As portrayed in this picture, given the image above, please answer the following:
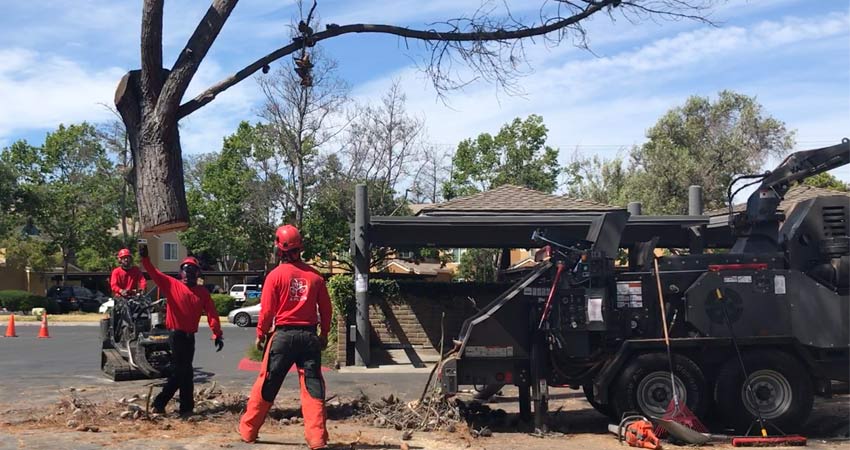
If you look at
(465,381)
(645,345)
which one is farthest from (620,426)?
(465,381)

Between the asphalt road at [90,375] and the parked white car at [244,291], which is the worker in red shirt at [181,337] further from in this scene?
the parked white car at [244,291]

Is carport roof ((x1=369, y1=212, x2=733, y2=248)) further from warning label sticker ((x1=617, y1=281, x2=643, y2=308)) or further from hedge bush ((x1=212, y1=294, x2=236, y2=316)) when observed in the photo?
hedge bush ((x1=212, y1=294, x2=236, y2=316))

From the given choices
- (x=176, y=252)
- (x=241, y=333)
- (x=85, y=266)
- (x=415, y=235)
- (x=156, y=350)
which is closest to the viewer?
(x=156, y=350)

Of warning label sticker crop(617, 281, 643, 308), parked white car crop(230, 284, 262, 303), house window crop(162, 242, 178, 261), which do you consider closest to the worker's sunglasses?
warning label sticker crop(617, 281, 643, 308)

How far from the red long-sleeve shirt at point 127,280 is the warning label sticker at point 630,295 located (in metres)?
7.97

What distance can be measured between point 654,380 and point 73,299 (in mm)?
39225

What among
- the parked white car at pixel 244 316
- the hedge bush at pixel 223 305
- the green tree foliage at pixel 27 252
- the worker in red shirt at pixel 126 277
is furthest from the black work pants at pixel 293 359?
the green tree foliage at pixel 27 252

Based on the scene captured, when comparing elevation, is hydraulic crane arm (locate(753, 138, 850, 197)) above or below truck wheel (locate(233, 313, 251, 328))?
above

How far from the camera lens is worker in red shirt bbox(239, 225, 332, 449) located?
766cm

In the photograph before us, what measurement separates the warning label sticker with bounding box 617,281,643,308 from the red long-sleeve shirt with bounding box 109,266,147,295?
7.97 m

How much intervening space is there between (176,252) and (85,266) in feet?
37.8

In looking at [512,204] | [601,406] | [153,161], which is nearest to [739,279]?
[601,406]

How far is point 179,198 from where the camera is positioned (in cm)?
930

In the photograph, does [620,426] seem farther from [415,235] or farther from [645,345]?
[415,235]
